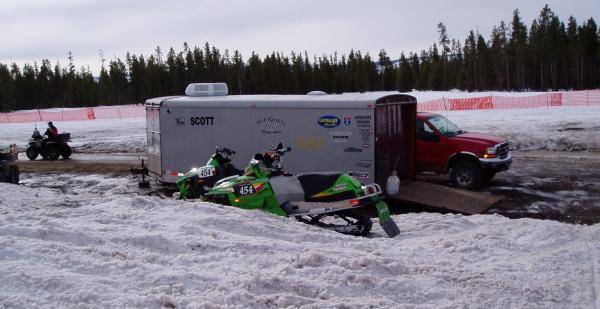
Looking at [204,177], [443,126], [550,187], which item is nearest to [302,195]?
[204,177]

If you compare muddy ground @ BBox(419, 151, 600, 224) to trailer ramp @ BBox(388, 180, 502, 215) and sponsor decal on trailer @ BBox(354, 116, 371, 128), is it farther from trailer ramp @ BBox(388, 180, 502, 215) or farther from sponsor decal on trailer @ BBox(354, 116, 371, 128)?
sponsor decal on trailer @ BBox(354, 116, 371, 128)

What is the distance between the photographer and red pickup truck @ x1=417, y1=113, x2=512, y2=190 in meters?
14.0

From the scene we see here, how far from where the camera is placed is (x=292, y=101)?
13211 mm

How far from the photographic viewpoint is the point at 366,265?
5445 mm

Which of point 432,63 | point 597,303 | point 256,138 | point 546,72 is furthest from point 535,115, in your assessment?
point 432,63

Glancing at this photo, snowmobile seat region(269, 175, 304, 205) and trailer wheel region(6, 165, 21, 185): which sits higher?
snowmobile seat region(269, 175, 304, 205)

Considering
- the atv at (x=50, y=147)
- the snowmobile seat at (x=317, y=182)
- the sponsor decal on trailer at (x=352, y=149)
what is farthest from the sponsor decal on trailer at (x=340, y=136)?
the atv at (x=50, y=147)

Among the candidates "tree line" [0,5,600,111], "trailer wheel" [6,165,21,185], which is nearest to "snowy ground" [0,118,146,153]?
"trailer wheel" [6,165,21,185]

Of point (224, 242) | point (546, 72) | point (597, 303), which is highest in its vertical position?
point (546, 72)

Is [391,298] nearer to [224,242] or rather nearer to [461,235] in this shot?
[224,242]

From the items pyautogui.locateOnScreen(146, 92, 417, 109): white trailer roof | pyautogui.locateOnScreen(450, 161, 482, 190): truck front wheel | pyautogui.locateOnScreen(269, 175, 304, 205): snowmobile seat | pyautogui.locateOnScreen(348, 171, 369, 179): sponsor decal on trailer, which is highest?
pyautogui.locateOnScreen(146, 92, 417, 109): white trailer roof

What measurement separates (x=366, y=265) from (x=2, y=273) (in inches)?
116

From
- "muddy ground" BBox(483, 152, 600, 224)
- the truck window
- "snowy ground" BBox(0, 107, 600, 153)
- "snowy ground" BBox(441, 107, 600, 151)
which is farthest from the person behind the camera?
"snowy ground" BBox(0, 107, 600, 153)

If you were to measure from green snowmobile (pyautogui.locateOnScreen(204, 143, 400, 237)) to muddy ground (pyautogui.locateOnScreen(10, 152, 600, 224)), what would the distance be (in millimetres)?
4234
